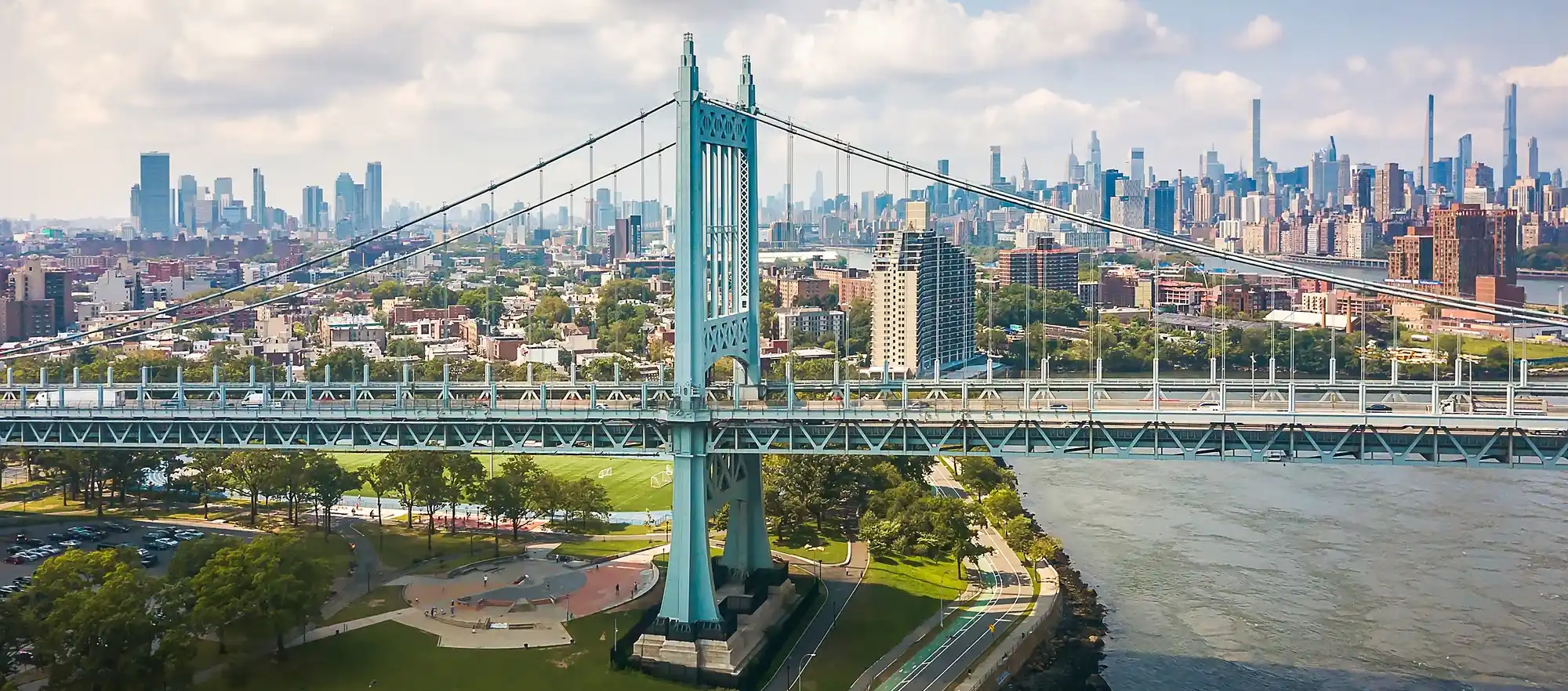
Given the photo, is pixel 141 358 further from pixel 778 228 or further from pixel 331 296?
pixel 778 228

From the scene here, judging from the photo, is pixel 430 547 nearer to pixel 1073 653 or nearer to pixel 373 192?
pixel 1073 653

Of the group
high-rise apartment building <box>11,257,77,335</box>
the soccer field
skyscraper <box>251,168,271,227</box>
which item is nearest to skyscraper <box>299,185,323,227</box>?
skyscraper <box>251,168,271,227</box>

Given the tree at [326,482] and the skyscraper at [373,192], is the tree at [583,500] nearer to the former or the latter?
the tree at [326,482]

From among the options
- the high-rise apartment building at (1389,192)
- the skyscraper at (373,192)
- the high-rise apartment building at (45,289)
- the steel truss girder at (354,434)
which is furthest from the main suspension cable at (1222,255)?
the skyscraper at (373,192)

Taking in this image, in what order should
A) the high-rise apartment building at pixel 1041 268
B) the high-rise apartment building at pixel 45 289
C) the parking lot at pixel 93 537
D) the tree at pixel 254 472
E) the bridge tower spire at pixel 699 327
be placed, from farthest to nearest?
the high-rise apartment building at pixel 1041 268 → the high-rise apartment building at pixel 45 289 → the tree at pixel 254 472 → the parking lot at pixel 93 537 → the bridge tower spire at pixel 699 327

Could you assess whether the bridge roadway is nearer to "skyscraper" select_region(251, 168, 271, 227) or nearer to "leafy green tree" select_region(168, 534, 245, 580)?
"leafy green tree" select_region(168, 534, 245, 580)

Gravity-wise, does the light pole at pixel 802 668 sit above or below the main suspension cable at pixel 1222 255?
below

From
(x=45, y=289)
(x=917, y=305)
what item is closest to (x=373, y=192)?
(x=45, y=289)
